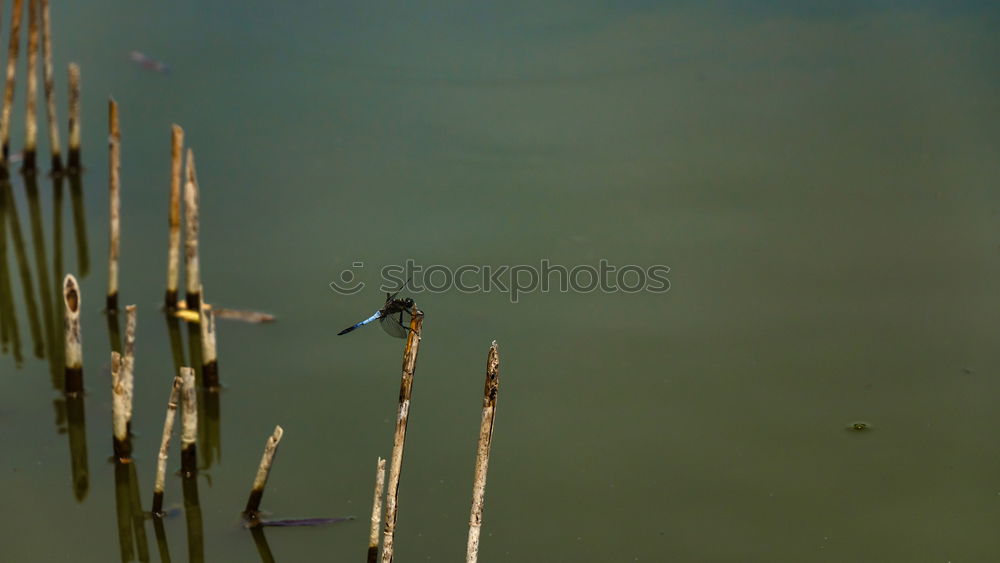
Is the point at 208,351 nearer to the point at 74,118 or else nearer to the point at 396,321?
the point at 396,321

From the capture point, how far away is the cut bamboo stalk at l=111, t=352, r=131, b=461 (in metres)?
3.64

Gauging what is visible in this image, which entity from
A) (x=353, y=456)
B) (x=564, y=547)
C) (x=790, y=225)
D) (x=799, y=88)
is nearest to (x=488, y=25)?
(x=799, y=88)

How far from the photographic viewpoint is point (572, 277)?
512 centimetres

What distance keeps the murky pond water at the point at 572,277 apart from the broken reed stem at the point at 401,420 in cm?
60

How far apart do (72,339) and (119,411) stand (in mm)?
405

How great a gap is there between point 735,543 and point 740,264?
6.08 feet

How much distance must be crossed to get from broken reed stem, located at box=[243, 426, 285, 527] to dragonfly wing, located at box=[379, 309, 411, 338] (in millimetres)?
→ 471

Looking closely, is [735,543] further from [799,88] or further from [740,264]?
[799,88]

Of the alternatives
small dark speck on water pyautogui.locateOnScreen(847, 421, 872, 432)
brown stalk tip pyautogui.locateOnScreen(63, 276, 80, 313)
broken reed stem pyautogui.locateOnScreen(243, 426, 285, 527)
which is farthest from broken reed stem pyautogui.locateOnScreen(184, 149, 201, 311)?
small dark speck on water pyautogui.locateOnScreen(847, 421, 872, 432)

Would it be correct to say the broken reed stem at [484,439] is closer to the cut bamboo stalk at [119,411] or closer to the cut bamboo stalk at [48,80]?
the cut bamboo stalk at [119,411]

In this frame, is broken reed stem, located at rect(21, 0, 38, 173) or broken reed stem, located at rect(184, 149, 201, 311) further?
broken reed stem, located at rect(21, 0, 38, 173)

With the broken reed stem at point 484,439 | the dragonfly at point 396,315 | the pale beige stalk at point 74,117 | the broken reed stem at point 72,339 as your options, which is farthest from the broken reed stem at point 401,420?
the pale beige stalk at point 74,117

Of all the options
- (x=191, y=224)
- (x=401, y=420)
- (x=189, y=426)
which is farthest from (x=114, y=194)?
(x=401, y=420)

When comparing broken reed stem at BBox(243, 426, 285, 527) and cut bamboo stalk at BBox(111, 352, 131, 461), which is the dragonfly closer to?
broken reed stem at BBox(243, 426, 285, 527)
